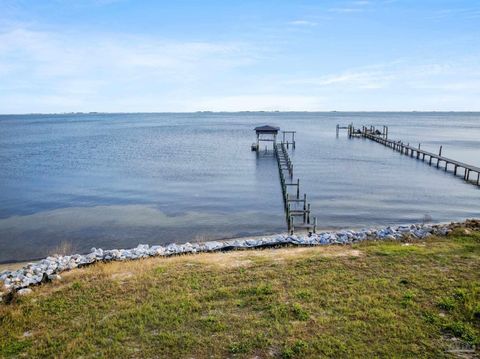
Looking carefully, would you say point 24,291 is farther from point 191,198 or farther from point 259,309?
point 191,198

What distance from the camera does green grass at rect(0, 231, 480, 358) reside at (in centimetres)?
790

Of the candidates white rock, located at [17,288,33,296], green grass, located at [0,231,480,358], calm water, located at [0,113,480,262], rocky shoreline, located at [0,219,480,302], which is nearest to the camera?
green grass, located at [0,231,480,358]

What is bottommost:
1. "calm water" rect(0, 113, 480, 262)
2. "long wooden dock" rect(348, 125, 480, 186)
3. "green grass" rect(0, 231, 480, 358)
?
"calm water" rect(0, 113, 480, 262)

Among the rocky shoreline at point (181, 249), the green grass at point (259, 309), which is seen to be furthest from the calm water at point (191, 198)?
the green grass at point (259, 309)

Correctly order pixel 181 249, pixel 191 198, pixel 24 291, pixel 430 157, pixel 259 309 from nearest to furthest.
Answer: pixel 259 309, pixel 24 291, pixel 181 249, pixel 191 198, pixel 430 157

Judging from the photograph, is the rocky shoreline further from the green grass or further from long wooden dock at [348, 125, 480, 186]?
long wooden dock at [348, 125, 480, 186]

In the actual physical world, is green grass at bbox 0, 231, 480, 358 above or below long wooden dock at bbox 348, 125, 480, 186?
above

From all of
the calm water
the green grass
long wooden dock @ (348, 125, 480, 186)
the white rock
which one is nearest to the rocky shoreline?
the white rock

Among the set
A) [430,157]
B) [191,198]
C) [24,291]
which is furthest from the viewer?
[430,157]

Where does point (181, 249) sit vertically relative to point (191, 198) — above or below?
above

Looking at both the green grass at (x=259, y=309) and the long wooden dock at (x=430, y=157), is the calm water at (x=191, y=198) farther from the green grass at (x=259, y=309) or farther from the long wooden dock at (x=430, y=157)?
the green grass at (x=259, y=309)

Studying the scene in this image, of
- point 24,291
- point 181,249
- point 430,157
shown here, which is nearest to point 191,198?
point 181,249

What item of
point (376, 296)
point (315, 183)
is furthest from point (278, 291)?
point (315, 183)

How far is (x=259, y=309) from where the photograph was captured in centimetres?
942
